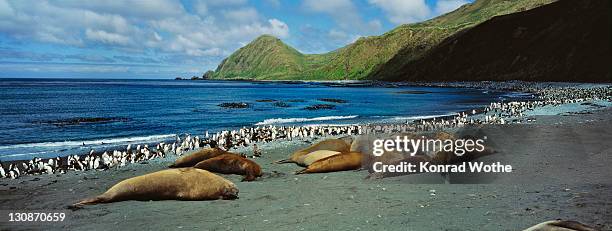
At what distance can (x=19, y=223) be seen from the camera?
9.46 meters

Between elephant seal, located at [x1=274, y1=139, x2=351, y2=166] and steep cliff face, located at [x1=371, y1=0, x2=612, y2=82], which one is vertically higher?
steep cliff face, located at [x1=371, y1=0, x2=612, y2=82]

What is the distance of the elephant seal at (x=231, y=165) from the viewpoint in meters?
14.0

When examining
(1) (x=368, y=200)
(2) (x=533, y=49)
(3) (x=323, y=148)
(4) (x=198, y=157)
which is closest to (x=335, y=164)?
(3) (x=323, y=148)

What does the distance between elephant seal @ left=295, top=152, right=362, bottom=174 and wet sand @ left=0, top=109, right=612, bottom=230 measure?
0.34 m

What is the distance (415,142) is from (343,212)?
19.5ft

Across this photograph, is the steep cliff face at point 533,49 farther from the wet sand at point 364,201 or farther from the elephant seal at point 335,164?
the elephant seal at point 335,164

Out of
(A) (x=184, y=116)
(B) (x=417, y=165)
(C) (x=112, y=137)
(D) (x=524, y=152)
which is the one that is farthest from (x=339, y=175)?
(A) (x=184, y=116)

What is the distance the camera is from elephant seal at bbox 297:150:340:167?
15375mm

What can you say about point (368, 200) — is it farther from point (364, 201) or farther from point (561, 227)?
point (561, 227)

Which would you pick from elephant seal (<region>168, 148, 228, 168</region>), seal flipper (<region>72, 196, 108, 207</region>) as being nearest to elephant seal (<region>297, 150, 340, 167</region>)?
elephant seal (<region>168, 148, 228, 168</region>)

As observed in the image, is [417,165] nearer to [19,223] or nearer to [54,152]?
[19,223]

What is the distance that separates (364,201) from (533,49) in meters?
133

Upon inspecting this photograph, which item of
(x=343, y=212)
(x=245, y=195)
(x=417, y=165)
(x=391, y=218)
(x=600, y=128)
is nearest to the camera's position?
(x=391, y=218)

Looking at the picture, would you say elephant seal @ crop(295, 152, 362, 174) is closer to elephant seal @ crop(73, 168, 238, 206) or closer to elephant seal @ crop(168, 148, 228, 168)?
elephant seal @ crop(168, 148, 228, 168)
